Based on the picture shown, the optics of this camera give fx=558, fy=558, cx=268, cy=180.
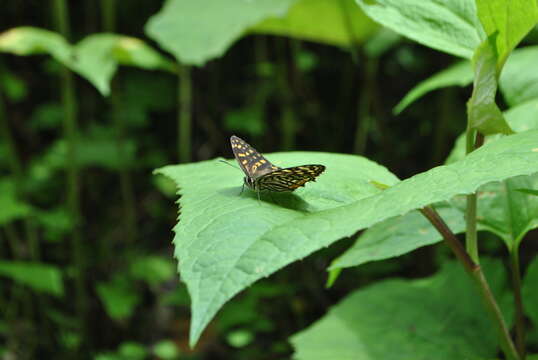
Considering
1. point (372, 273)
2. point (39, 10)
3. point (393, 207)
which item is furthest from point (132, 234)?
point (393, 207)

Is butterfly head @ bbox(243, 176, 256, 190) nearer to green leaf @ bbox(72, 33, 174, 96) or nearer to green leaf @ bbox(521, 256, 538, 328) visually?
green leaf @ bbox(521, 256, 538, 328)

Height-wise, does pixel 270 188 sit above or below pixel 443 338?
above

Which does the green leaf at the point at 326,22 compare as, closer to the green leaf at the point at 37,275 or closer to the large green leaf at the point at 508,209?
the green leaf at the point at 37,275

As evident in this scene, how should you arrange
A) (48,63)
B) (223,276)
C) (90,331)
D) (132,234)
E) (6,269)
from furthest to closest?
1. (48,63)
2. (132,234)
3. (90,331)
4. (6,269)
5. (223,276)

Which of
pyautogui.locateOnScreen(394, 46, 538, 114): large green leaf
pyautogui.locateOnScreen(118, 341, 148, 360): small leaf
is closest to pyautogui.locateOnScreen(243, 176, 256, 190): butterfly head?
pyautogui.locateOnScreen(394, 46, 538, 114): large green leaf

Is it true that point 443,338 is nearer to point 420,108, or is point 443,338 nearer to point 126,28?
point 420,108

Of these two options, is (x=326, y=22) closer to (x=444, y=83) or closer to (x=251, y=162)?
(x=444, y=83)

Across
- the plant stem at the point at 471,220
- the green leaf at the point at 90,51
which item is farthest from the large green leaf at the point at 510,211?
the green leaf at the point at 90,51

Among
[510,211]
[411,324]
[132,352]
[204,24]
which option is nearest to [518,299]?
[510,211]
